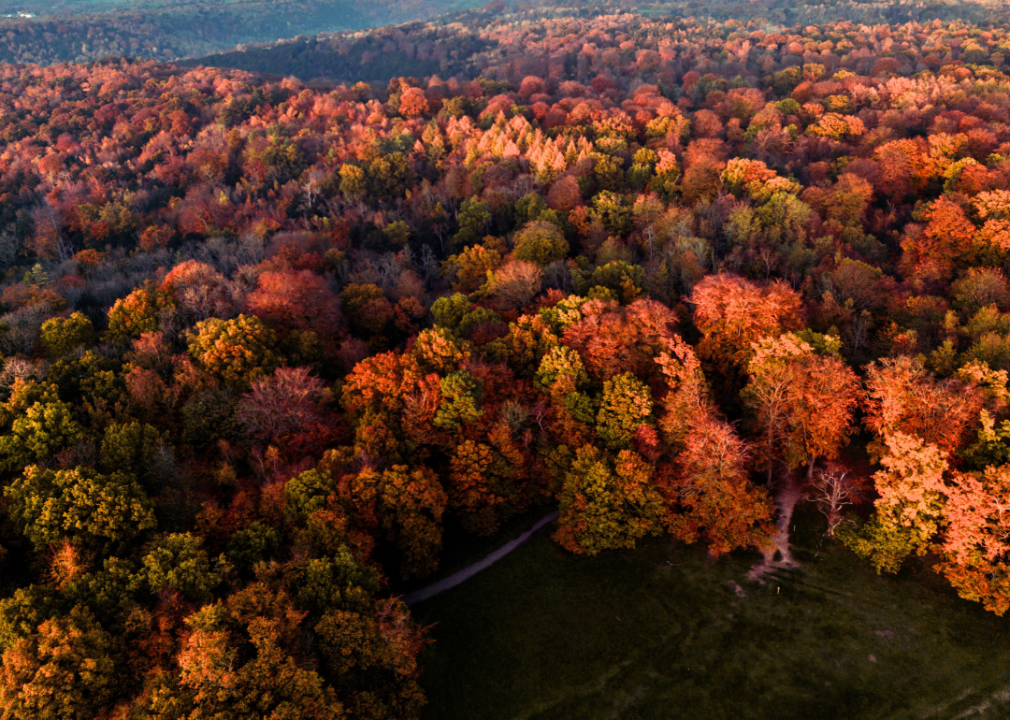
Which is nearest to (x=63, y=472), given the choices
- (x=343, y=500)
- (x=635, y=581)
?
(x=343, y=500)

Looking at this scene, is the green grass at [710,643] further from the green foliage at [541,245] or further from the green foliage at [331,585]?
the green foliage at [541,245]

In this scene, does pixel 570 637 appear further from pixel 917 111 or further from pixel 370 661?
pixel 917 111

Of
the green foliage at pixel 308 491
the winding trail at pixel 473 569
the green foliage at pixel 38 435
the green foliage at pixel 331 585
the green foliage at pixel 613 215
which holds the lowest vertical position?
the winding trail at pixel 473 569

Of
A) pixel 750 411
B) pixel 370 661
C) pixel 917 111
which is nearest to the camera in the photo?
pixel 370 661

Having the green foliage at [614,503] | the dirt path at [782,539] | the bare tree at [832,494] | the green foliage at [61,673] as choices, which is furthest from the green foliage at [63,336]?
the bare tree at [832,494]

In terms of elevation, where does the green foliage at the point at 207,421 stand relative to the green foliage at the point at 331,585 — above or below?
above

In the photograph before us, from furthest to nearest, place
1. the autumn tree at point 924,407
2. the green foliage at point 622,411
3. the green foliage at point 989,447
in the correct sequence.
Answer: the green foliage at point 622,411
the autumn tree at point 924,407
the green foliage at point 989,447

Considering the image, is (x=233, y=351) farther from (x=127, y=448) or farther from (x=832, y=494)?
(x=832, y=494)

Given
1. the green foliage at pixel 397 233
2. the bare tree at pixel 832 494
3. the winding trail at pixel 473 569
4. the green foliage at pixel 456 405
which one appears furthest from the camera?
the green foliage at pixel 397 233
